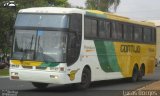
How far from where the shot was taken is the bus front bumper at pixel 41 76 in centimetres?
1942

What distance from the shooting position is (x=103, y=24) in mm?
23328

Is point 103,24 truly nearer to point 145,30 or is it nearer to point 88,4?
point 145,30

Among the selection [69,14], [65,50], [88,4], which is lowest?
[88,4]

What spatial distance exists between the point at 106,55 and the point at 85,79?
2.67 meters

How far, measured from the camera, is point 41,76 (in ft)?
64.2

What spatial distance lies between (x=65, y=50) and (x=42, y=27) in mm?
1341

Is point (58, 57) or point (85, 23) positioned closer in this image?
point (58, 57)

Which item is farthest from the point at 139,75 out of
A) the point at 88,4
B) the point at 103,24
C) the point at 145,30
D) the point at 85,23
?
the point at 88,4

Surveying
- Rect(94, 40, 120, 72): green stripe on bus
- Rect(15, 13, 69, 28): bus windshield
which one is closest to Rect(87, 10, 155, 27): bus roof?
Rect(94, 40, 120, 72): green stripe on bus

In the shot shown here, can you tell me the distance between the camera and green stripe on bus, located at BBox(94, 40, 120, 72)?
2295 centimetres

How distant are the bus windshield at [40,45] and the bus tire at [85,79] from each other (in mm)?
2004

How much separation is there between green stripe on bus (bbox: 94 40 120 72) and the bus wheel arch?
1341 millimetres

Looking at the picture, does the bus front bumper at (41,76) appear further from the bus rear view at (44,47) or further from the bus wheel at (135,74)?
the bus wheel at (135,74)

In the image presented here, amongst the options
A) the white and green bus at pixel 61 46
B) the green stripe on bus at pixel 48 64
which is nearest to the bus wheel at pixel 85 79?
the white and green bus at pixel 61 46
